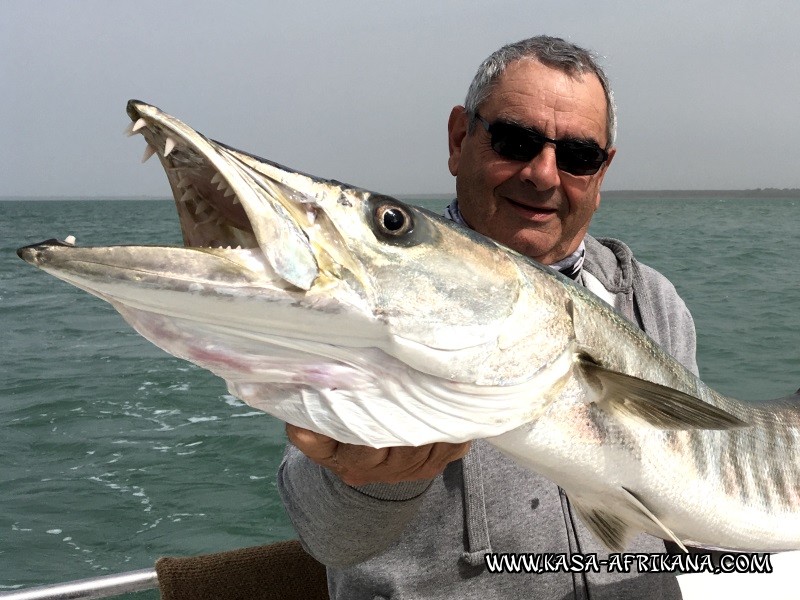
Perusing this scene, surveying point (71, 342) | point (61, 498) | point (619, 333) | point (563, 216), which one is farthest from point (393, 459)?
point (71, 342)

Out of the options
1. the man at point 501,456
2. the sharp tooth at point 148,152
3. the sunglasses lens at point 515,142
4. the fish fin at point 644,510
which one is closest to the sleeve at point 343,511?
the man at point 501,456

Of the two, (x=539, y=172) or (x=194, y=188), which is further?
(x=539, y=172)

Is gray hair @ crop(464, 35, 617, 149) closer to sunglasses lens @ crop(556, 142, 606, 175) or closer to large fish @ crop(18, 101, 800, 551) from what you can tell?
sunglasses lens @ crop(556, 142, 606, 175)

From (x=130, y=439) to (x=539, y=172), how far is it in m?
7.26

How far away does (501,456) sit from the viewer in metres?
2.58

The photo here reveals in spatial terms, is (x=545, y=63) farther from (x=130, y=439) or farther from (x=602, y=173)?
(x=130, y=439)

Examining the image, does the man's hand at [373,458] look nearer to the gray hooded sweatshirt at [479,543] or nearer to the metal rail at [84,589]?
the gray hooded sweatshirt at [479,543]

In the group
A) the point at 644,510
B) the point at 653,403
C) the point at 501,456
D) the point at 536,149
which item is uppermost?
the point at 536,149

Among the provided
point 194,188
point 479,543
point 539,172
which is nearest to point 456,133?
point 539,172

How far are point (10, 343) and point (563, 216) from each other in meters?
13.1

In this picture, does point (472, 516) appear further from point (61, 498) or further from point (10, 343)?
point (10, 343)

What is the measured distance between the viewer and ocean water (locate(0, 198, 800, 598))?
6.40 metres

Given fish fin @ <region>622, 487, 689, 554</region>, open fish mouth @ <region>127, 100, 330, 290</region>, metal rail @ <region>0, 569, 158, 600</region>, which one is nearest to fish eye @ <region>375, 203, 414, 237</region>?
open fish mouth @ <region>127, 100, 330, 290</region>

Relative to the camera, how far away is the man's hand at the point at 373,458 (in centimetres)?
172
